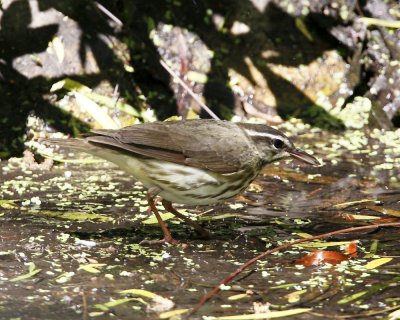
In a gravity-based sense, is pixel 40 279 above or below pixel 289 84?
below

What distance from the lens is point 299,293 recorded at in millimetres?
5375

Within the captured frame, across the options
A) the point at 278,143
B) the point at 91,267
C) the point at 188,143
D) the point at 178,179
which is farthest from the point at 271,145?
the point at 91,267

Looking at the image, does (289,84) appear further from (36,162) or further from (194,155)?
(194,155)

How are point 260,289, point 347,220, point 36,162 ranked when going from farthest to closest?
point 36,162 < point 347,220 < point 260,289

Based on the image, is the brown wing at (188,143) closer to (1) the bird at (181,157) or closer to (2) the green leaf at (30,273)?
(1) the bird at (181,157)

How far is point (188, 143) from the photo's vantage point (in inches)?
261

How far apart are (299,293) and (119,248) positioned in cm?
148

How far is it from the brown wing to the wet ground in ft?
1.89

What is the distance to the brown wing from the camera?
20.9 feet

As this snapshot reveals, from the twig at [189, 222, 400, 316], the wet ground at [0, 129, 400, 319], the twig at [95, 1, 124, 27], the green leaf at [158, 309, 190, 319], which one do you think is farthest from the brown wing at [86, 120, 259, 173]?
the twig at [95, 1, 124, 27]

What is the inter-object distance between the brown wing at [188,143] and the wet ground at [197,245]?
1.89 feet

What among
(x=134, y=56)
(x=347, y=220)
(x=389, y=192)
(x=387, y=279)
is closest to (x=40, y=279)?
(x=387, y=279)

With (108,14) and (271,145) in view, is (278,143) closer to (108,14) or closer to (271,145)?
(271,145)

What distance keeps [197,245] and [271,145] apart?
1039 millimetres
